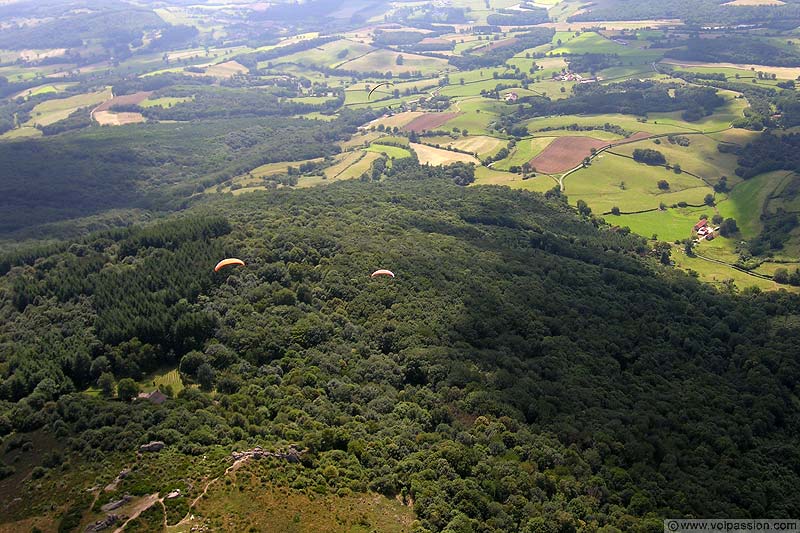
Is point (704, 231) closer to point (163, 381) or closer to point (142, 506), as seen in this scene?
point (163, 381)

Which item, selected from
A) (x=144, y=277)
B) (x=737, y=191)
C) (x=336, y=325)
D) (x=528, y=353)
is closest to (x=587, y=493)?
(x=528, y=353)

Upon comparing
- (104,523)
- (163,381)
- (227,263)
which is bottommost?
(163,381)

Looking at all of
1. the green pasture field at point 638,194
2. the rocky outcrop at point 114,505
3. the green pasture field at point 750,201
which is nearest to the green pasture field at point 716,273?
the green pasture field at point 750,201

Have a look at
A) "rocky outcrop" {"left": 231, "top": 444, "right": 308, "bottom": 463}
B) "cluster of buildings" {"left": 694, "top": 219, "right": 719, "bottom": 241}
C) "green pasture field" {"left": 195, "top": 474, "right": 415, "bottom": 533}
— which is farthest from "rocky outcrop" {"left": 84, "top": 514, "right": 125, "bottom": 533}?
"cluster of buildings" {"left": 694, "top": 219, "right": 719, "bottom": 241}

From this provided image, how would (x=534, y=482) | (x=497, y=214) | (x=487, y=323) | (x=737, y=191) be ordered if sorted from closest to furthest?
(x=534, y=482) → (x=487, y=323) → (x=497, y=214) → (x=737, y=191)

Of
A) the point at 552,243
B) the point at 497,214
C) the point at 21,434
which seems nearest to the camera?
the point at 21,434

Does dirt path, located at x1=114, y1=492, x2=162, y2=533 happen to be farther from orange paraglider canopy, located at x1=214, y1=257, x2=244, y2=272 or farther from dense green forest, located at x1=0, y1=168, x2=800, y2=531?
orange paraglider canopy, located at x1=214, y1=257, x2=244, y2=272

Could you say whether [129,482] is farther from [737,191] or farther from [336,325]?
[737,191]

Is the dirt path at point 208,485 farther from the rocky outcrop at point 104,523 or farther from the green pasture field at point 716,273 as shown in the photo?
the green pasture field at point 716,273

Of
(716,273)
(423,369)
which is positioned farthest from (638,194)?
(423,369)
